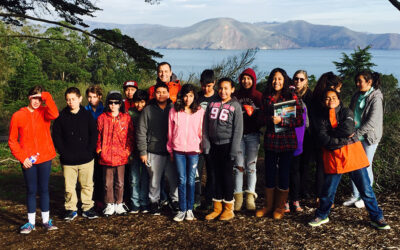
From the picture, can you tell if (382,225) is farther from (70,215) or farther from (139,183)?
(70,215)

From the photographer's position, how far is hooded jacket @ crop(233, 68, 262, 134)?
4.20m

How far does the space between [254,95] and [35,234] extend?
10.1 ft

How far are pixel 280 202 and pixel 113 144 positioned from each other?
2146 mm

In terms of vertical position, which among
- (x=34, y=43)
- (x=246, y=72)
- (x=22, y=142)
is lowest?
(x=22, y=142)

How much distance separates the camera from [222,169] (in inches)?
158

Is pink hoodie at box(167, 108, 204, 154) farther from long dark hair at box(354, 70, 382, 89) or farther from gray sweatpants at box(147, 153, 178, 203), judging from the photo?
long dark hair at box(354, 70, 382, 89)

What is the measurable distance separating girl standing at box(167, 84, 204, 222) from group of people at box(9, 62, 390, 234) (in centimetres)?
1

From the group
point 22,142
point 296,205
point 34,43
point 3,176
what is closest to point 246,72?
point 296,205

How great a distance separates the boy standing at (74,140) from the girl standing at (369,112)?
3.18 m

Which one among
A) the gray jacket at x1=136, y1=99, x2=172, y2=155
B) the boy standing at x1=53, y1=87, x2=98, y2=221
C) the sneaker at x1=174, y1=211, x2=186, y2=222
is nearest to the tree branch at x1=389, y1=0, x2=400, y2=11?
the gray jacket at x1=136, y1=99, x2=172, y2=155

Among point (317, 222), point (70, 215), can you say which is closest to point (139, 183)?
point (70, 215)

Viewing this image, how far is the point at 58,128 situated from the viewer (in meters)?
3.98

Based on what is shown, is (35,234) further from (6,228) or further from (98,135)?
(98,135)

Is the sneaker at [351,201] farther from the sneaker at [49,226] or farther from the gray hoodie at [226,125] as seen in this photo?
the sneaker at [49,226]
